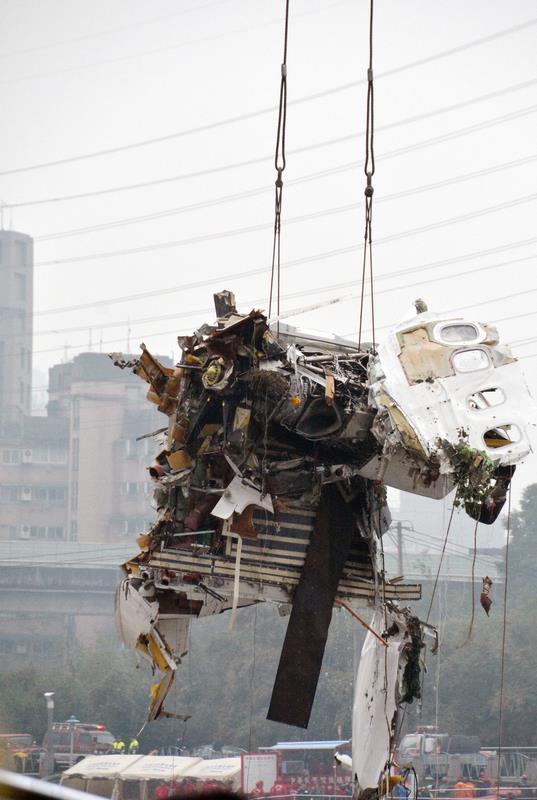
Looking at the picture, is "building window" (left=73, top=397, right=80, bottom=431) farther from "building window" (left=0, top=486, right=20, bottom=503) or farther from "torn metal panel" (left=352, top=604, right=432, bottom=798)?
"torn metal panel" (left=352, top=604, right=432, bottom=798)

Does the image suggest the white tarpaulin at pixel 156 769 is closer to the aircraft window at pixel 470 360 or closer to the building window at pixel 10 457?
the aircraft window at pixel 470 360

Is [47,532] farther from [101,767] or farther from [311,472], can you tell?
[311,472]

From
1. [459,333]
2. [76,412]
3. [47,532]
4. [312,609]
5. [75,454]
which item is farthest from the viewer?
[76,412]

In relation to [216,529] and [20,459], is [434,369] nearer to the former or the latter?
[216,529]

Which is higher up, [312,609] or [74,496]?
[74,496]

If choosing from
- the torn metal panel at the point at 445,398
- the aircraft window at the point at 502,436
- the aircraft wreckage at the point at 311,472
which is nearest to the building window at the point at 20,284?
the aircraft wreckage at the point at 311,472

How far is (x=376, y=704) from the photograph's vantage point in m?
16.6

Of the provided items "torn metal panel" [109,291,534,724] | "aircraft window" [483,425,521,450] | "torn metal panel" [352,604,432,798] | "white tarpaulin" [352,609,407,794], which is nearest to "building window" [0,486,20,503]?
"torn metal panel" [109,291,534,724]

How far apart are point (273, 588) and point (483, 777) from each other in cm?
3279

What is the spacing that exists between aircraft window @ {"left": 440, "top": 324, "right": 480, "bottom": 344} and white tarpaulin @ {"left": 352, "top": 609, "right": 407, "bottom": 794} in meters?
4.19

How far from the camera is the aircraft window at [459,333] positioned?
14281mm

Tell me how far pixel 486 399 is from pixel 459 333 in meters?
1.01


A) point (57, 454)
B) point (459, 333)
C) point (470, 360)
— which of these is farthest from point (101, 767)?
point (57, 454)

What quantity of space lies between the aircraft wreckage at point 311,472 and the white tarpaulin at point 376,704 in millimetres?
21
